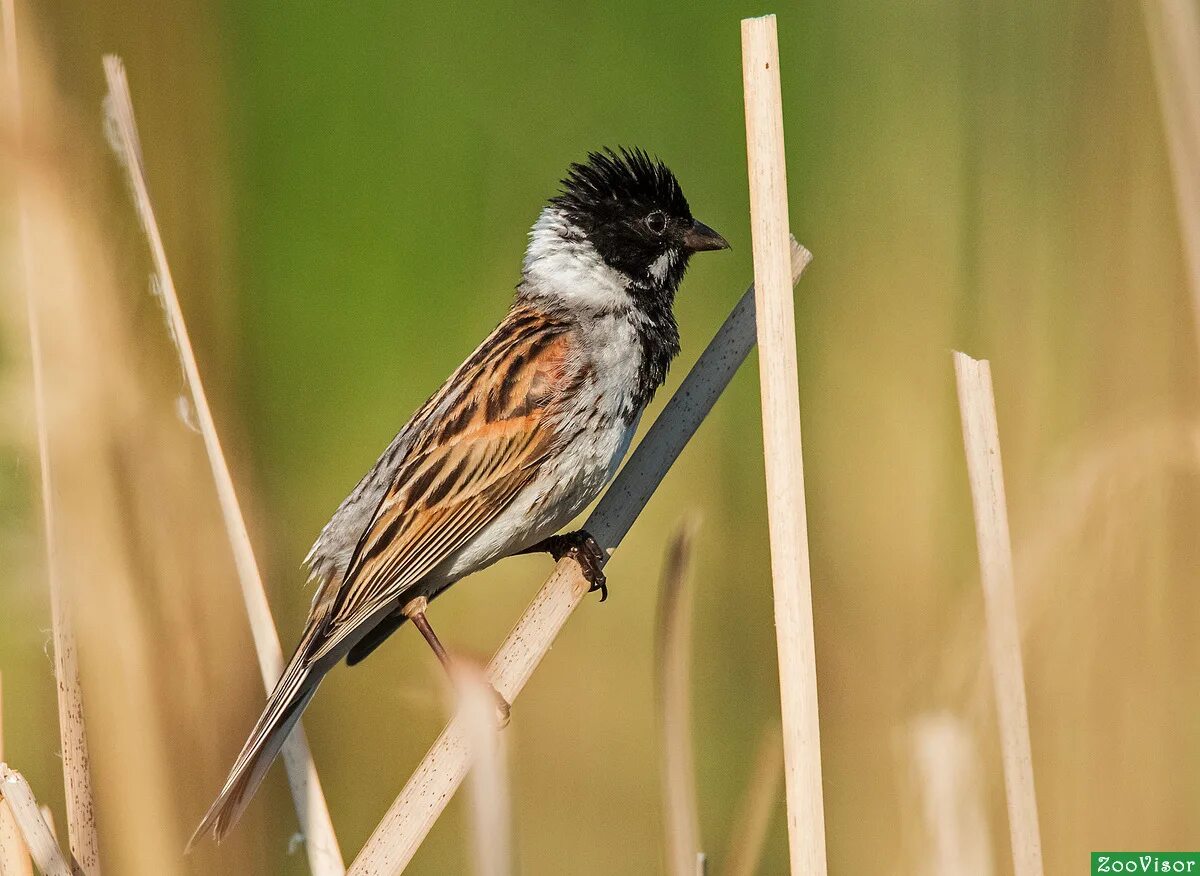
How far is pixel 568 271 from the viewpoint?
2.87 metres

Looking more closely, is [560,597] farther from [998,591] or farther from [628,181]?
[628,181]

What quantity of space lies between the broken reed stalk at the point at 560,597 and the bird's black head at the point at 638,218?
22.9 inches

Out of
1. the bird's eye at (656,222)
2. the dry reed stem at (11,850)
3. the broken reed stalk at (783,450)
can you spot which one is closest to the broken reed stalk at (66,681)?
the dry reed stem at (11,850)

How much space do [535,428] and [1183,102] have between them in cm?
141

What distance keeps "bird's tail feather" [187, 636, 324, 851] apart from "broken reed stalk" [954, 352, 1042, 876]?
1176mm

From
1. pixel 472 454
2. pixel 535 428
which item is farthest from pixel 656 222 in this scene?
pixel 472 454

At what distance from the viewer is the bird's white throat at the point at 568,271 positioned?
280 centimetres

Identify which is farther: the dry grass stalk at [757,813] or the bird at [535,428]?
the bird at [535,428]

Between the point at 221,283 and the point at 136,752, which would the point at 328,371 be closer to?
the point at 221,283

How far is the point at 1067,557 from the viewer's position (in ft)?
7.93

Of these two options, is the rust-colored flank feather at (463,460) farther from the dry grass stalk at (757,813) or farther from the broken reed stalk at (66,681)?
the dry grass stalk at (757,813)

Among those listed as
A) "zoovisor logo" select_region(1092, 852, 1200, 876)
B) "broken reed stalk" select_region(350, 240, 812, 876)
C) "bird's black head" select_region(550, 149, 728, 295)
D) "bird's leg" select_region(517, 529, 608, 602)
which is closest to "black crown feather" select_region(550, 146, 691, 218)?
"bird's black head" select_region(550, 149, 728, 295)

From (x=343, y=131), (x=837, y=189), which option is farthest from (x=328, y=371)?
(x=837, y=189)

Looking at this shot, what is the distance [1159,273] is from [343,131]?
6.27 feet
